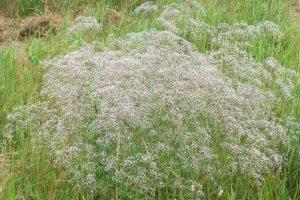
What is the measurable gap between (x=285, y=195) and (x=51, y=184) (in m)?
1.45

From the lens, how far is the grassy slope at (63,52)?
328cm

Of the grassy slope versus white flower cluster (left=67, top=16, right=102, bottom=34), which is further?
white flower cluster (left=67, top=16, right=102, bottom=34)

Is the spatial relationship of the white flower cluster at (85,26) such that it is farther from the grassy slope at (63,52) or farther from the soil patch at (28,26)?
the soil patch at (28,26)

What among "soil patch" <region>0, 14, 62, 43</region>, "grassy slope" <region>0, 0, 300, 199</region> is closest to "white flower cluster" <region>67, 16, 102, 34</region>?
"grassy slope" <region>0, 0, 300, 199</region>

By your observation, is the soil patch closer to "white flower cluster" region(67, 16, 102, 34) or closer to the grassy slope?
the grassy slope

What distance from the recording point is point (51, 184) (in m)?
3.27

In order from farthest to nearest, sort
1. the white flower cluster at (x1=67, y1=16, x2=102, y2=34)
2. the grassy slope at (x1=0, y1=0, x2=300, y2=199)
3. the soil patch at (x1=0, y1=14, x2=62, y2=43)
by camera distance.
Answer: the soil patch at (x1=0, y1=14, x2=62, y2=43), the white flower cluster at (x1=67, y1=16, x2=102, y2=34), the grassy slope at (x1=0, y1=0, x2=300, y2=199)

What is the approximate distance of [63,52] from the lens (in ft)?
15.4

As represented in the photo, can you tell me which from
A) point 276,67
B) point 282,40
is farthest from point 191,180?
point 282,40

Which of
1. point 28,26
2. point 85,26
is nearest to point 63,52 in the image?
point 85,26

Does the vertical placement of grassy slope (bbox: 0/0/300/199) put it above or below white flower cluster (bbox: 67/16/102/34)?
below

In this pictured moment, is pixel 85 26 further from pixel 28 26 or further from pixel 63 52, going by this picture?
pixel 28 26

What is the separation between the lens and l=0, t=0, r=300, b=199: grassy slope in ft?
10.7

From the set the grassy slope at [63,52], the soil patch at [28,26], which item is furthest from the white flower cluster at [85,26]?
the soil patch at [28,26]
